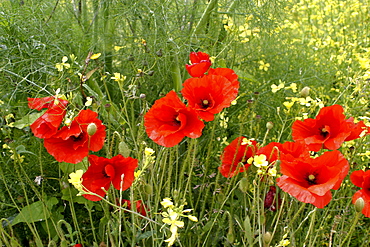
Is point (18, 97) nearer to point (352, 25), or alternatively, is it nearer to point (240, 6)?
point (240, 6)

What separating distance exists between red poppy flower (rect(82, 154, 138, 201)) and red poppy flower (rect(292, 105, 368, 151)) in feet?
1.02

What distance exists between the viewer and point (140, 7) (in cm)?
119

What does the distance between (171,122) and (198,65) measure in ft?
0.39

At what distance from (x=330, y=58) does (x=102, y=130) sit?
1.38 metres

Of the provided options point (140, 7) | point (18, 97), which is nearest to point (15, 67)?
point (18, 97)

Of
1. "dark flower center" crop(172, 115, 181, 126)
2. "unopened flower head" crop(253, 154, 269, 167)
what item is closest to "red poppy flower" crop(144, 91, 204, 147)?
"dark flower center" crop(172, 115, 181, 126)

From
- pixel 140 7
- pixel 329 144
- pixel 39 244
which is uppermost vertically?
pixel 140 7

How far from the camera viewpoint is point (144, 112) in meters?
0.88

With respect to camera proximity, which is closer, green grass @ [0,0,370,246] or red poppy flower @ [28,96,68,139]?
red poppy flower @ [28,96,68,139]

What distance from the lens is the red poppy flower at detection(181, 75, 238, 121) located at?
0.76m

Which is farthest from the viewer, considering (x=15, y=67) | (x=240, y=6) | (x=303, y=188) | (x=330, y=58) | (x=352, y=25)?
(x=352, y=25)

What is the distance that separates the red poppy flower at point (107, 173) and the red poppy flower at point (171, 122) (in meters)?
0.07

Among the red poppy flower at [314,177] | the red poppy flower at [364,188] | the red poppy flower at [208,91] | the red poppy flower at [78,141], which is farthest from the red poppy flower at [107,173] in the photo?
the red poppy flower at [364,188]

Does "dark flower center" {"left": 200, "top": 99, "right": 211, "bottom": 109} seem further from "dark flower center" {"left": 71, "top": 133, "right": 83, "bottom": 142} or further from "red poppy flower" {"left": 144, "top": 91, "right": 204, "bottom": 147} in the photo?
"dark flower center" {"left": 71, "top": 133, "right": 83, "bottom": 142}
